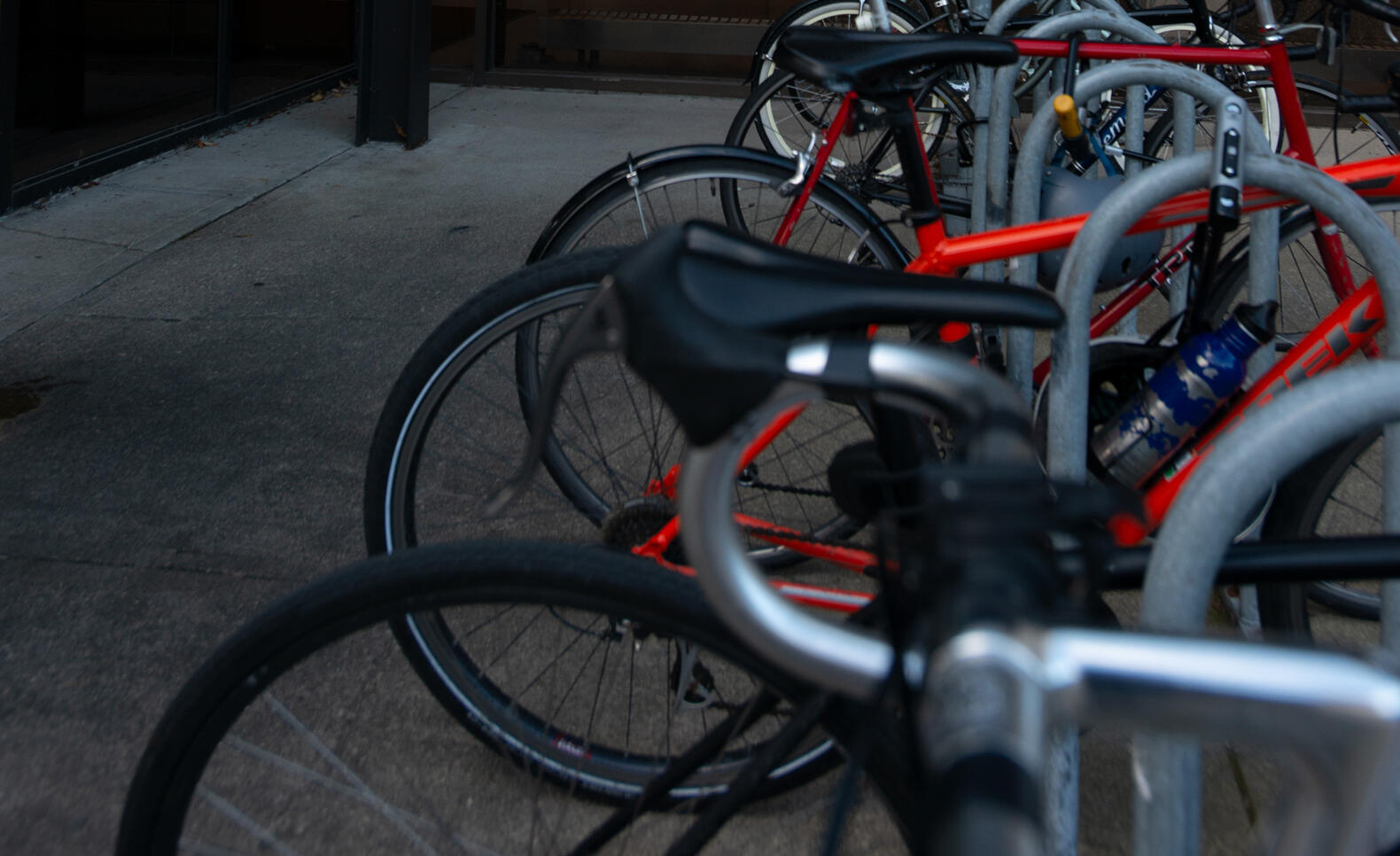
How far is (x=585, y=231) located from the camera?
2969 mm

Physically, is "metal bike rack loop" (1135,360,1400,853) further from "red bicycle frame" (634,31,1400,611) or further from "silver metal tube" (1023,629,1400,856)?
"red bicycle frame" (634,31,1400,611)

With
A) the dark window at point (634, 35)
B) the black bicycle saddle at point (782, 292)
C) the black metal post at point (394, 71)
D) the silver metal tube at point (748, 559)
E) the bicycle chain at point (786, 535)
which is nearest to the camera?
the silver metal tube at point (748, 559)

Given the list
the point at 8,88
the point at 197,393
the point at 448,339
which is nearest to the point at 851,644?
the point at 448,339

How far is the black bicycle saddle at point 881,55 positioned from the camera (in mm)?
2404

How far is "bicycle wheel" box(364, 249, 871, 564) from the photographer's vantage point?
2221mm

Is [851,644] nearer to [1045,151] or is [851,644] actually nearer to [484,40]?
[1045,151]

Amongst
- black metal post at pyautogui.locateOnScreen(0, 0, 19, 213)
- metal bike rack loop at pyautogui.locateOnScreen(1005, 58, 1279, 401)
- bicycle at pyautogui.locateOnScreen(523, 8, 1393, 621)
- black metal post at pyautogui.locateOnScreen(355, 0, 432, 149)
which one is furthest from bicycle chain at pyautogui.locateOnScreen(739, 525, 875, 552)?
black metal post at pyautogui.locateOnScreen(355, 0, 432, 149)

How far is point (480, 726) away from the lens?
7.32 ft

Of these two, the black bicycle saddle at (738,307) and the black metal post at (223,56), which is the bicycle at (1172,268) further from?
the black metal post at (223,56)

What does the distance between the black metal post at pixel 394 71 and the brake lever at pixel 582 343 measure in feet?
19.2

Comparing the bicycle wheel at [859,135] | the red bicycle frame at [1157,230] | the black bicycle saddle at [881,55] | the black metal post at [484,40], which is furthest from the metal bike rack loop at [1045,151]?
the black metal post at [484,40]

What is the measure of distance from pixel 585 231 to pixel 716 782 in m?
1.45

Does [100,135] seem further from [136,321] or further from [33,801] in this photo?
[33,801]

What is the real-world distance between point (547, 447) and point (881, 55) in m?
1.17
